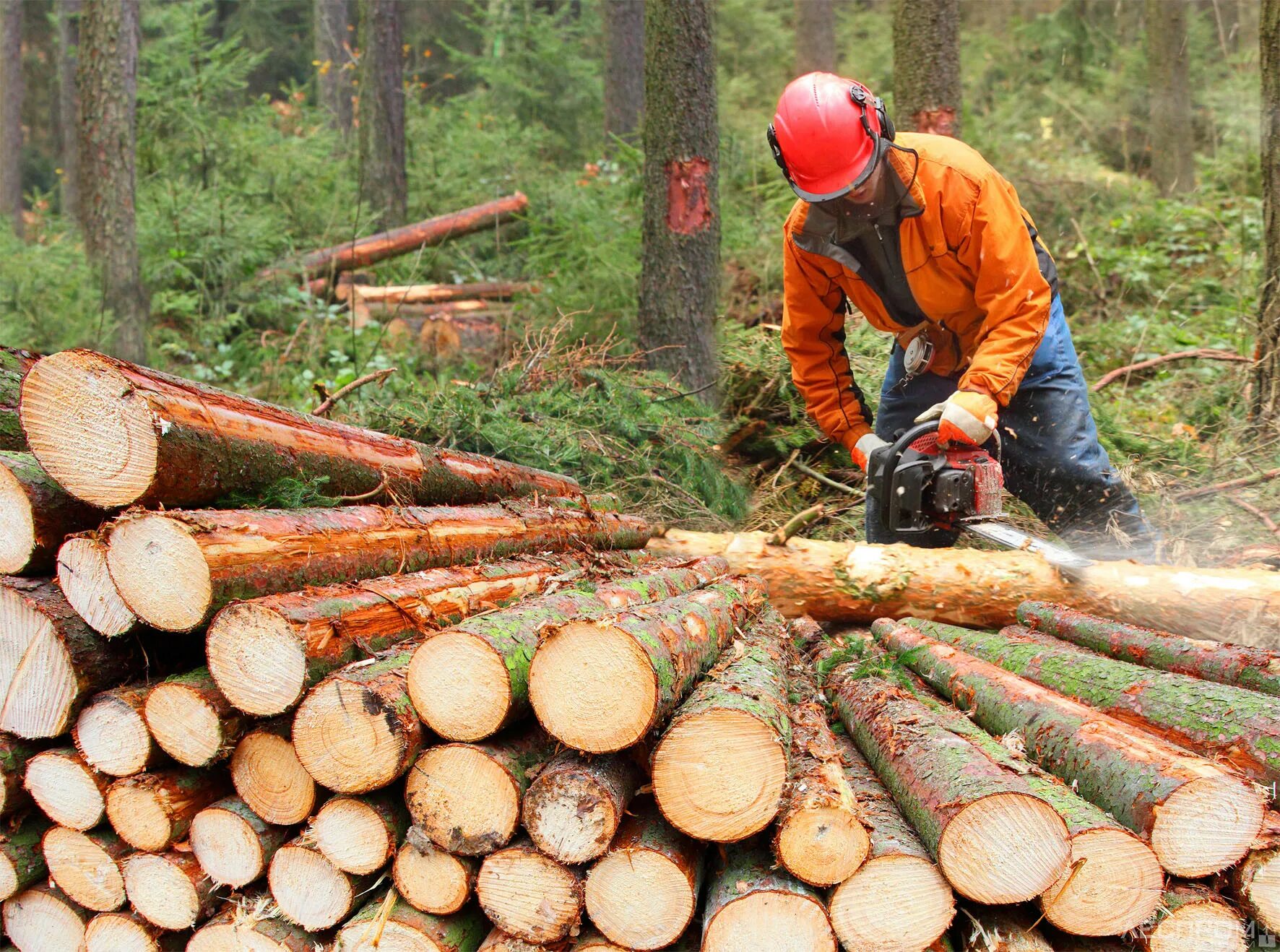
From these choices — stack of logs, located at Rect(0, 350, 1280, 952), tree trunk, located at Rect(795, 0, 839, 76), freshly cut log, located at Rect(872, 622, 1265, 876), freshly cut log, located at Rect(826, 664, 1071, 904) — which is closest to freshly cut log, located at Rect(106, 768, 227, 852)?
stack of logs, located at Rect(0, 350, 1280, 952)

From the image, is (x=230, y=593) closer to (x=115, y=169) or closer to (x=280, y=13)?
(x=115, y=169)

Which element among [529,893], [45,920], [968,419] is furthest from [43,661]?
[968,419]

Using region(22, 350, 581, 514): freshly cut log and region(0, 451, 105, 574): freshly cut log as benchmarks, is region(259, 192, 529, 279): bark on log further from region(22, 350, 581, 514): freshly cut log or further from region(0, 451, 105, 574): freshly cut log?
region(0, 451, 105, 574): freshly cut log

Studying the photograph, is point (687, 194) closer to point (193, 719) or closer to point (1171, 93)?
point (193, 719)

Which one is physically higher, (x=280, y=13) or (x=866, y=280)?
(x=280, y=13)

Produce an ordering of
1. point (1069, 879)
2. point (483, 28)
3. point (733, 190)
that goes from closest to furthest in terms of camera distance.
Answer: point (1069, 879)
point (733, 190)
point (483, 28)

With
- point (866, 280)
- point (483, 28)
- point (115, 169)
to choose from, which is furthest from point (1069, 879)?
point (483, 28)

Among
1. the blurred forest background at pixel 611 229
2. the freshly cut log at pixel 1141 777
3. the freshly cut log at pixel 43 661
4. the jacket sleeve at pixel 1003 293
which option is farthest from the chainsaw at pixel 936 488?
the freshly cut log at pixel 43 661

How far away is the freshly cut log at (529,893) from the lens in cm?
197

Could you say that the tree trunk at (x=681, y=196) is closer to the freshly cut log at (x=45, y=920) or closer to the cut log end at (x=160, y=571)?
the cut log end at (x=160, y=571)

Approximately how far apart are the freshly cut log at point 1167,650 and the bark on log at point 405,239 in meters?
7.33

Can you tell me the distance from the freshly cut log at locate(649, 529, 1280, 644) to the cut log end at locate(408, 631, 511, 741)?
237cm

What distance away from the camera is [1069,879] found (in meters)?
1.82

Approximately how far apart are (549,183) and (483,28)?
3.99 metres
